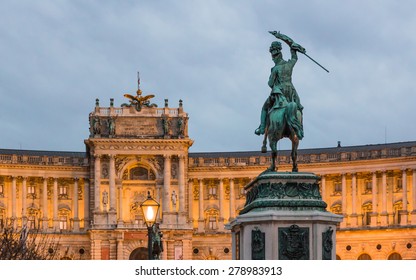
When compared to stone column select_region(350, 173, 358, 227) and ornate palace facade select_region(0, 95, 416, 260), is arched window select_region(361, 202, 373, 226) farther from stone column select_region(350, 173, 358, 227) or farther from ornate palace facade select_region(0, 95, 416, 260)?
stone column select_region(350, 173, 358, 227)

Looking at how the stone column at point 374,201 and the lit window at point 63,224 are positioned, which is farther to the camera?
the lit window at point 63,224

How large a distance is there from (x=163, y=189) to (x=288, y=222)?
369ft

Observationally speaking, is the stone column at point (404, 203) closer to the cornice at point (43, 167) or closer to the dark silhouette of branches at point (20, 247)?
the cornice at point (43, 167)

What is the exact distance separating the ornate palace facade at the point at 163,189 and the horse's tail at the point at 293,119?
10587 cm

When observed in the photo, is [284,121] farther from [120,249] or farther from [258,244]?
[120,249]

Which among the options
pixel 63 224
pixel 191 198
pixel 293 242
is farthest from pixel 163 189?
pixel 293 242

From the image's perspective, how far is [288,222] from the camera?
3400 cm

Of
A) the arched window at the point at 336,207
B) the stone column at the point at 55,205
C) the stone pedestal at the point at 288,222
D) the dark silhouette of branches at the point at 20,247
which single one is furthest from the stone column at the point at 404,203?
the stone pedestal at the point at 288,222

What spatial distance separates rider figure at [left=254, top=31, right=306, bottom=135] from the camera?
3612cm

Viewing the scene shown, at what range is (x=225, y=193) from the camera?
150m

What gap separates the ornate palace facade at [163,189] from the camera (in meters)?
142
